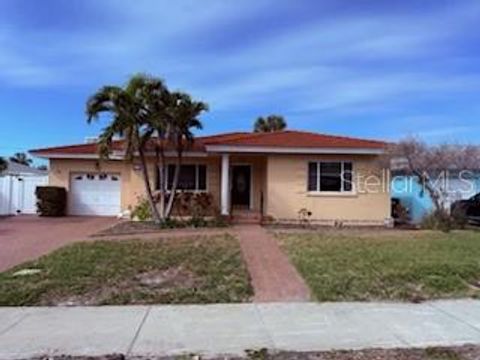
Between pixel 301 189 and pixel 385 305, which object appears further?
pixel 301 189

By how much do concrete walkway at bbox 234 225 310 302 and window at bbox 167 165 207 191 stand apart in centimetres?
942

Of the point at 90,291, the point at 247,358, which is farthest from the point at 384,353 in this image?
the point at 90,291

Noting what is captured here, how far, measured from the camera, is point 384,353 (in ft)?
24.4

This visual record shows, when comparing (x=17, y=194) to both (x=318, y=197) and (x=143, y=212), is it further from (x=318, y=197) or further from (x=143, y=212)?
(x=318, y=197)

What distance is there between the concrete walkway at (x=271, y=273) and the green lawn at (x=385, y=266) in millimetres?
219

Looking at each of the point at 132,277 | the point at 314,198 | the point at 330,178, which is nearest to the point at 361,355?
the point at 132,277

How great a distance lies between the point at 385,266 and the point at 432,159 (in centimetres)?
1080

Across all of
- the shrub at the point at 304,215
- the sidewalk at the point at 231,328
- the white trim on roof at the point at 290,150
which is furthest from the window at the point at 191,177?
A: the sidewalk at the point at 231,328

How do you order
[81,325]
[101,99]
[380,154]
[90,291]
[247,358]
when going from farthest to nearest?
[380,154] → [101,99] → [90,291] → [81,325] → [247,358]

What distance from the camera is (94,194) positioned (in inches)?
1179

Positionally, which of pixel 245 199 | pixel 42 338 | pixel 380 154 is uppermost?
pixel 380 154

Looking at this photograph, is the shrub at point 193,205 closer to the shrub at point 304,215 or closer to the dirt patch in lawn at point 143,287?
the shrub at point 304,215

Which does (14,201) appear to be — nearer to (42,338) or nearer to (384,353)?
(42,338)

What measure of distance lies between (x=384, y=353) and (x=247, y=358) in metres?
1.62
